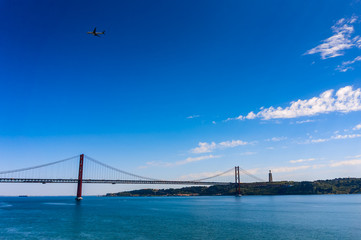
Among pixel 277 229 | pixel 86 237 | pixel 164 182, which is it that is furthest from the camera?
pixel 164 182

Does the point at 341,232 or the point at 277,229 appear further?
the point at 277,229

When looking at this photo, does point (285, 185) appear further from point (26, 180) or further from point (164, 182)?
point (26, 180)

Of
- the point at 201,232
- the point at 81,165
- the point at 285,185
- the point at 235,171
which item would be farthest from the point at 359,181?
the point at 201,232

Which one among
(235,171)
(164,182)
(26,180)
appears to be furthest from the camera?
(235,171)

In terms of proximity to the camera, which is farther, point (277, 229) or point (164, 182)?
point (164, 182)

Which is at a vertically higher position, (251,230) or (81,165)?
(81,165)

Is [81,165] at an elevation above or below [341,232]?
above

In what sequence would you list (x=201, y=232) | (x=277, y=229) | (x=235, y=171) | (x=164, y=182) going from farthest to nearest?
1. (x=235, y=171)
2. (x=164, y=182)
3. (x=277, y=229)
4. (x=201, y=232)

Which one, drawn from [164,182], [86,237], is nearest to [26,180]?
[164,182]

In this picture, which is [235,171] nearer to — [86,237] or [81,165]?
[81,165]
